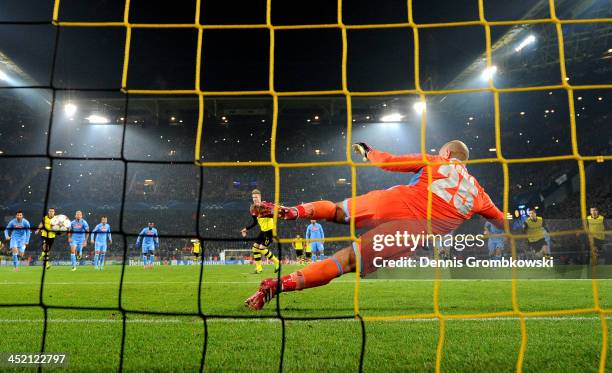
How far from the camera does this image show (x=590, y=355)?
Answer: 312 cm

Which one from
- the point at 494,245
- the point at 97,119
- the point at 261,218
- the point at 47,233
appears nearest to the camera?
the point at 261,218

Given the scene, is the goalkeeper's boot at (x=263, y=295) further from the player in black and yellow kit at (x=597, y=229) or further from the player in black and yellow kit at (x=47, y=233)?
the player in black and yellow kit at (x=597, y=229)

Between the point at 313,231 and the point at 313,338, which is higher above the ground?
the point at 313,231

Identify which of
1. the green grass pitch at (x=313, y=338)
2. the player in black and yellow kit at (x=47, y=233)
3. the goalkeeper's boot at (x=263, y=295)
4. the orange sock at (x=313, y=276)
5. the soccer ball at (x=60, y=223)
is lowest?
the green grass pitch at (x=313, y=338)

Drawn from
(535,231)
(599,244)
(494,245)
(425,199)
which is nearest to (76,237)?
(494,245)

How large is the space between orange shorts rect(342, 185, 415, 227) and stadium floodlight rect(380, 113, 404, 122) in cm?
2166

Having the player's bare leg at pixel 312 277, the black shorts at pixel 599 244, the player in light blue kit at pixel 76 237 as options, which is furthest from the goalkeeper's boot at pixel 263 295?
the black shorts at pixel 599 244

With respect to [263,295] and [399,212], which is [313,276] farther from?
[399,212]

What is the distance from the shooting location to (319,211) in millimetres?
4176

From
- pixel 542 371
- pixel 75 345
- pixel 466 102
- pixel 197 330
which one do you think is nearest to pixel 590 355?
pixel 542 371

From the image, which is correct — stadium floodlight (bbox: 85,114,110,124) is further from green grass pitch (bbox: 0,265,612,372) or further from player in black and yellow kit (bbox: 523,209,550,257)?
player in black and yellow kit (bbox: 523,209,550,257)

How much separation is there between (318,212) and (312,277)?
1.87 feet

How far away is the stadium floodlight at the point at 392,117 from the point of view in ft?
82.8

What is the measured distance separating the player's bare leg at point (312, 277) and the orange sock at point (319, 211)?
348 mm
